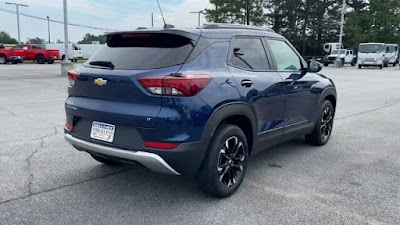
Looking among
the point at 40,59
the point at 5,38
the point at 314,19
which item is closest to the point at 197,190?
the point at 40,59

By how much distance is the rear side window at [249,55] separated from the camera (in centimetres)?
394

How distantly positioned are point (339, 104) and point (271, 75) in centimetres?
719

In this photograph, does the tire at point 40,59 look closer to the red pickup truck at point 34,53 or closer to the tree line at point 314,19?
the red pickup truck at point 34,53

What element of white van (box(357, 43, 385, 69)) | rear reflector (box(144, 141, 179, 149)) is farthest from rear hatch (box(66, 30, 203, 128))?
white van (box(357, 43, 385, 69))

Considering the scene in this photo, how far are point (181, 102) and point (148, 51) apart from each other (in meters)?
0.69

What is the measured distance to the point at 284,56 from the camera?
4840mm

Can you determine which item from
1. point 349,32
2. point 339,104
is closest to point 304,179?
point 339,104

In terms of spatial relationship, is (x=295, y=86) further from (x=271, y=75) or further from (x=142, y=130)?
(x=142, y=130)

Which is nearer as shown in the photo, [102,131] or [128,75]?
[128,75]

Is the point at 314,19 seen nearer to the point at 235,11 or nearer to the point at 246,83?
the point at 235,11

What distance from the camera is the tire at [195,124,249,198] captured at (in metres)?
3.54

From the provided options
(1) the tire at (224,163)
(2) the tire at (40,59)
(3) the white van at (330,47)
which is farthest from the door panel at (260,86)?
(3) the white van at (330,47)

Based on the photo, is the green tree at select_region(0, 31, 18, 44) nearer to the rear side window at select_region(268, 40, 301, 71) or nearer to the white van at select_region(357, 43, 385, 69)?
Answer: the white van at select_region(357, 43, 385, 69)

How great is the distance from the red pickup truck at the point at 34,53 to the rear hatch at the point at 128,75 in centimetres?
3228
